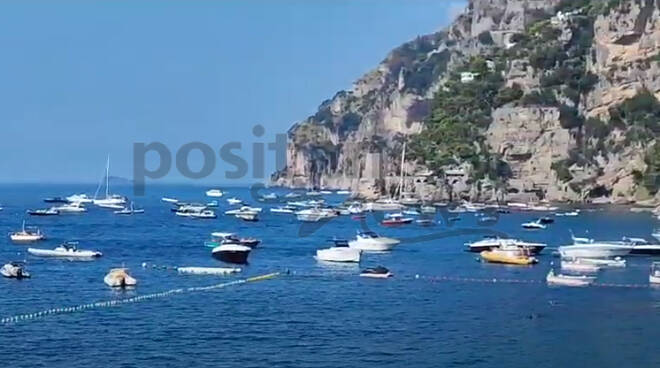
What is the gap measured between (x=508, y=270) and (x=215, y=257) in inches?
659

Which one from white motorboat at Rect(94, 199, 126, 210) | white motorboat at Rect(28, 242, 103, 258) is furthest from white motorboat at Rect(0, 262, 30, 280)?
white motorboat at Rect(94, 199, 126, 210)

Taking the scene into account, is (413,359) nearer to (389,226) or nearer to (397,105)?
(389,226)

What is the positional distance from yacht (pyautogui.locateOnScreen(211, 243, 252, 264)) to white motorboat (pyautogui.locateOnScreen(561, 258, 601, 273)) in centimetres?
1731

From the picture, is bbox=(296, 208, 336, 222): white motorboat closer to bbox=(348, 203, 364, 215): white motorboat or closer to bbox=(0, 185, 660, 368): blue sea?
bbox=(348, 203, 364, 215): white motorboat

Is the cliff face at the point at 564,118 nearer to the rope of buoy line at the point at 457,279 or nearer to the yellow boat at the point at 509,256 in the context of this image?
the yellow boat at the point at 509,256

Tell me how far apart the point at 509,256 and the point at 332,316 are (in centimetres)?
2183

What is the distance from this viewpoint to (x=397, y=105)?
631 ft

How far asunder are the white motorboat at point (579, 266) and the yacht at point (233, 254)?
1731 centimetres

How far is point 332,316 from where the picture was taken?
40.2 meters

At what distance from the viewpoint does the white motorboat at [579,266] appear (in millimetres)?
55094

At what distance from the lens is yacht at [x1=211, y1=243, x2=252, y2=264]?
60.6 metres

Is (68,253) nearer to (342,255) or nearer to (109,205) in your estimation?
(342,255)

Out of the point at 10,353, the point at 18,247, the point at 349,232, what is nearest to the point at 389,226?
the point at 349,232

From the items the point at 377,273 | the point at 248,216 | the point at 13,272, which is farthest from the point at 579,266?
the point at 248,216
